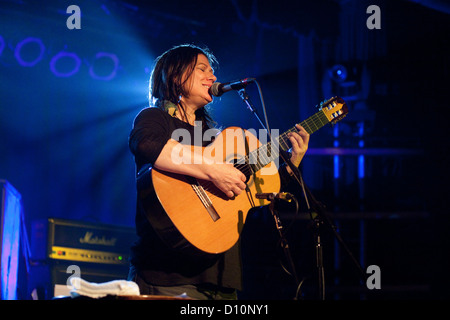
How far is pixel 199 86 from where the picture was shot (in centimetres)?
310

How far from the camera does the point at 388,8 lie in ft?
18.7

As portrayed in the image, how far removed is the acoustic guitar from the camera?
2508mm

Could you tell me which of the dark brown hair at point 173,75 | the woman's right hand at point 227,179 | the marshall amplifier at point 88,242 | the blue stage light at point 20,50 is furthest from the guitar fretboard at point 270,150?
the blue stage light at point 20,50

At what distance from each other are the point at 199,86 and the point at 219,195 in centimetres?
78

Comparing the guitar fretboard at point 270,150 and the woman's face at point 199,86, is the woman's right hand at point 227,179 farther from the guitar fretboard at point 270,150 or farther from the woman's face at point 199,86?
the woman's face at point 199,86

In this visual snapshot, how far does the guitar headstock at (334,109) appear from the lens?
3156 mm

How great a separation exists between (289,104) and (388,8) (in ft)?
5.62

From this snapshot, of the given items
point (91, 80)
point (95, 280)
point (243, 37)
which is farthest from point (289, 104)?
point (95, 280)

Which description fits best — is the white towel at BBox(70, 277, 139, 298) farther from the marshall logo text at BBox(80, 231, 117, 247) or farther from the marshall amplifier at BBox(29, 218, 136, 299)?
the marshall logo text at BBox(80, 231, 117, 247)

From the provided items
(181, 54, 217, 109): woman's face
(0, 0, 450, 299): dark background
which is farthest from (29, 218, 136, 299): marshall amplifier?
(181, 54, 217, 109): woman's face

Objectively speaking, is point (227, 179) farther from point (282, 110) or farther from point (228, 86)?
point (282, 110)

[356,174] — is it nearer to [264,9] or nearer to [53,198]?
[264,9]

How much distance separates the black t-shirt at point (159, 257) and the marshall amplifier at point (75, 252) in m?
1.73

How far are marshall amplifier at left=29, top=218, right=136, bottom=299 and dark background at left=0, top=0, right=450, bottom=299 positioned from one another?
1112 mm
